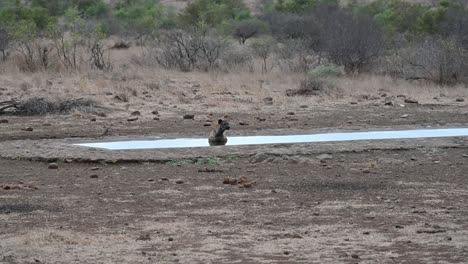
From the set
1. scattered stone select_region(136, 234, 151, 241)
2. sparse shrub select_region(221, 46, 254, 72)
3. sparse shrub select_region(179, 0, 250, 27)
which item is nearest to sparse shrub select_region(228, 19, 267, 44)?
sparse shrub select_region(179, 0, 250, 27)

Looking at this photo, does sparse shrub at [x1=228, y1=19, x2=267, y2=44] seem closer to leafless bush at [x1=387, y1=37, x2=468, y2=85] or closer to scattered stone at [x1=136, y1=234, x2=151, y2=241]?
leafless bush at [x1=387, y1=37, x2=468, y2=85]

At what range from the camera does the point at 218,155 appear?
13.5m

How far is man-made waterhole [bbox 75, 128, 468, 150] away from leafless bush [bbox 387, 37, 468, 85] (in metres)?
8.24

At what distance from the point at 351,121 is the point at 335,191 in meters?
7.09

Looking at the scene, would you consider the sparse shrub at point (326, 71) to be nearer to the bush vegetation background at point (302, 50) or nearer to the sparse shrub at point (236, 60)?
the bush vegetation background at point (302, 50)

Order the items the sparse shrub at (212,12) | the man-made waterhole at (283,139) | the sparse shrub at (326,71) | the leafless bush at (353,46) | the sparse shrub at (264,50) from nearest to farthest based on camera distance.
Result: the man-made waterhole at (283,139) < the sparse shrub at (326,71) < the leafless bush at (353,46) < the sparse shrub at (264,50) < the sparse shrub at (212,12)

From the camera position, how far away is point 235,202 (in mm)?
10469

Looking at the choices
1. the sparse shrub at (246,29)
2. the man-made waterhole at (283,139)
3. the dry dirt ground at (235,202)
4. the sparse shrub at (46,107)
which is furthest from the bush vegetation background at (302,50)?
the dry dirt ground at (235,202)

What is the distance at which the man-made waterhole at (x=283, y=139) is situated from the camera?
48.1 feet

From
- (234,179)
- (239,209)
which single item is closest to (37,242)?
(239,209)

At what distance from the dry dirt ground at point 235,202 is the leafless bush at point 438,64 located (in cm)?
810

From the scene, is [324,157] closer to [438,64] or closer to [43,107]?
[43,107]

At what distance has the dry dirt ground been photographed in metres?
8.09

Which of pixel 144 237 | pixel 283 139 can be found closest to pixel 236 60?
pixel 283 139
